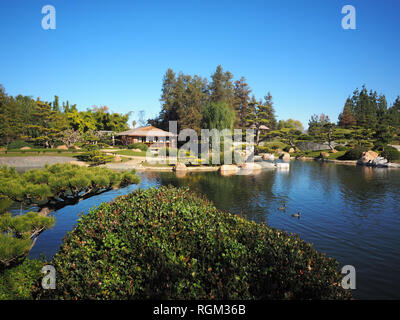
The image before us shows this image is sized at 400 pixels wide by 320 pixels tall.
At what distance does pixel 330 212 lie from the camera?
13883mm

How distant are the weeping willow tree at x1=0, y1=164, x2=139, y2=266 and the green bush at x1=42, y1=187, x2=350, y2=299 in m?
0.92

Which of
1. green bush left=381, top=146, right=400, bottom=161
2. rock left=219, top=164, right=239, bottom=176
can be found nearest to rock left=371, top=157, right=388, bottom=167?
green bush left=381, top=146, right=400, bottom=161

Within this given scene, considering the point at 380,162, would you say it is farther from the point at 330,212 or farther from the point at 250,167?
the point at 330,212

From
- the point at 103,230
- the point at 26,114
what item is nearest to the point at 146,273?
the point at 103,230

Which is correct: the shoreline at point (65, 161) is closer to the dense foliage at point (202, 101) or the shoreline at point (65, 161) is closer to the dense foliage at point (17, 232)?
the dense foliage at point (202, 101)

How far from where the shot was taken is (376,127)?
44.6 meters

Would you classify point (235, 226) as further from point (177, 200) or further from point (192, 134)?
point (192, 134)

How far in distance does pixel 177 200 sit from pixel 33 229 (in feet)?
10.5

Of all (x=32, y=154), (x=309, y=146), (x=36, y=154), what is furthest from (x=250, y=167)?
(x=32, y=154)

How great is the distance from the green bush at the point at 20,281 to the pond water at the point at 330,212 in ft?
9.95

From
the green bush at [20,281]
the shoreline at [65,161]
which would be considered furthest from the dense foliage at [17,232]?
the shoreline at [65,161]

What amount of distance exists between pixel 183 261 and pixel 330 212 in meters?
12.5

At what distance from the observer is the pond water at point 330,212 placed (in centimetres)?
841

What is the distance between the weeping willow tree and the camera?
15.5 feet
